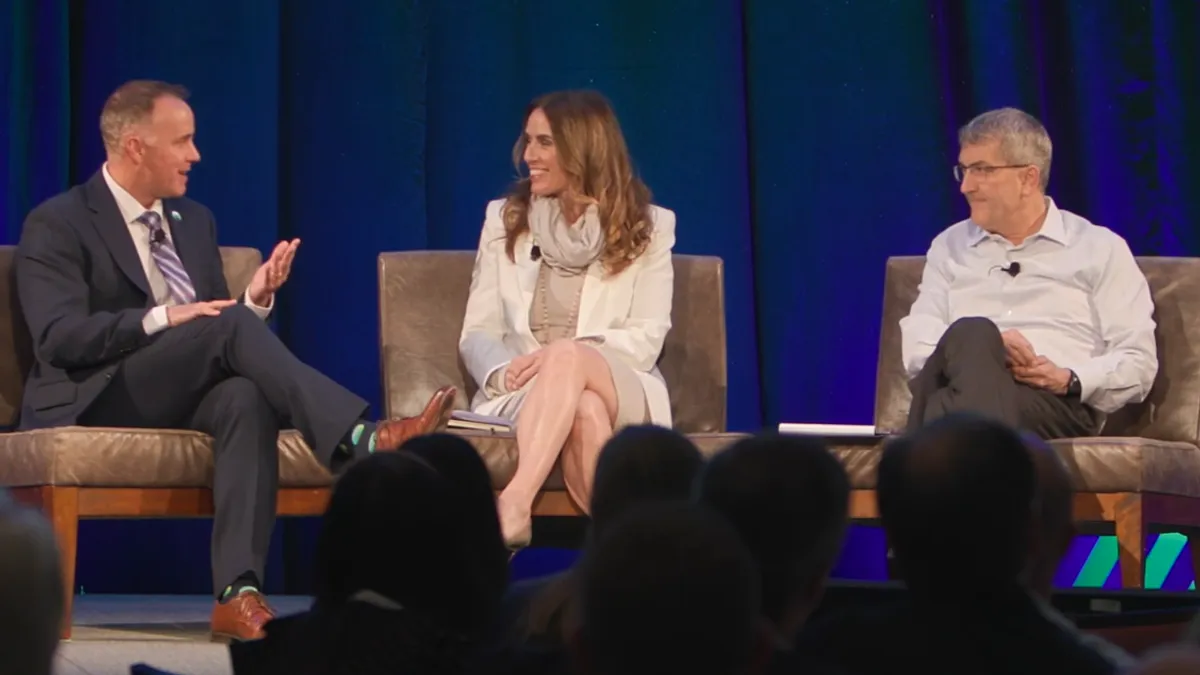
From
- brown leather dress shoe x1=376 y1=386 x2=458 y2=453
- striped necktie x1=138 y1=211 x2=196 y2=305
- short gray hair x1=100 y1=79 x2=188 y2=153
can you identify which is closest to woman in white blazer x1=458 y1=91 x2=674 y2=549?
brown leather dress shoe x1=376 y1=386 x2=458 y2=453

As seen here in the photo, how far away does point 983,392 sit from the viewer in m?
Answer: 3.74

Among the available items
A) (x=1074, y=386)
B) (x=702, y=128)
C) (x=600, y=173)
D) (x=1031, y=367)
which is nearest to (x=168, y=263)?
(x=600, y=173)

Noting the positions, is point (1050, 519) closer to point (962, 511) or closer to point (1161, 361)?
point (962, 511)

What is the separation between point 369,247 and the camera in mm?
4801

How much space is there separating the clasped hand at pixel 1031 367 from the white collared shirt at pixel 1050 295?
0.32 feet

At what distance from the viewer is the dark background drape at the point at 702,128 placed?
4633mm

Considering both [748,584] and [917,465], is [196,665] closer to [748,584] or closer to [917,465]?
[917,465]

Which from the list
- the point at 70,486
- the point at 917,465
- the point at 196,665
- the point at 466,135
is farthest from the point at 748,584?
the point at 466,135

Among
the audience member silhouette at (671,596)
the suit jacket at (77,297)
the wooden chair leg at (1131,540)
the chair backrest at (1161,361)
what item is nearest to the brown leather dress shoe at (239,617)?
the suit jacket at (77,297)

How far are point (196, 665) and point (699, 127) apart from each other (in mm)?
2447

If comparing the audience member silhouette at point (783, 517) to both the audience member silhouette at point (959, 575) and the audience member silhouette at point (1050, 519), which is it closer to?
the audience member silhouette at point (959, 575)

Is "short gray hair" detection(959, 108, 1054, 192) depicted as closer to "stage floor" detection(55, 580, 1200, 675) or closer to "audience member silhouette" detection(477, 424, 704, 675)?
"stage floor" detection(55, 580, 1200, 675)

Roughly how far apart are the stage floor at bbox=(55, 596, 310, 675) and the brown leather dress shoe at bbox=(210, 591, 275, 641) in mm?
45

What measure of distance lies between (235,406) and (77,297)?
1.60 ft
